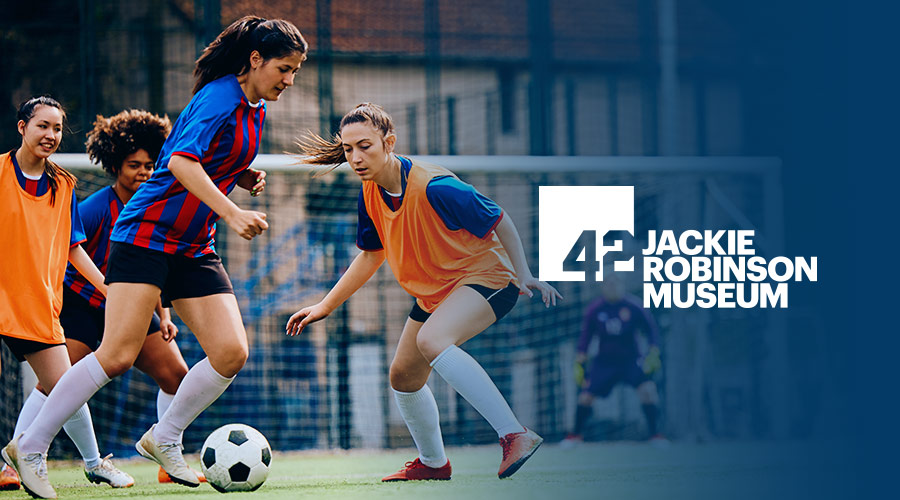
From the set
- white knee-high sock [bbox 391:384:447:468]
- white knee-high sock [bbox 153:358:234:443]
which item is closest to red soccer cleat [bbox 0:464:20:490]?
white knee-high sock [bbox 153:358:234:443]

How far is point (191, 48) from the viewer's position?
10.4 metres

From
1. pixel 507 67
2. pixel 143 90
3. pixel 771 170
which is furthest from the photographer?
pixel 507 67

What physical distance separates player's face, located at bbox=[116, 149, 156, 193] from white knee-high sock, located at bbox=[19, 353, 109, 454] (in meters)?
1.11

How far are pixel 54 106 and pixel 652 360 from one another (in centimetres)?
550

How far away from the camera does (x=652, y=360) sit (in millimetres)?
8414

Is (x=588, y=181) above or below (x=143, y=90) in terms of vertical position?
below

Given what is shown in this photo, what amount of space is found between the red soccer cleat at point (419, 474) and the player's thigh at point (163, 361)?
106 cm

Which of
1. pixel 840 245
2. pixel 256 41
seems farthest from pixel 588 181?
pixel 256 41

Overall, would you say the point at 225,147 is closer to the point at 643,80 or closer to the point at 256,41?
the point at 256,41

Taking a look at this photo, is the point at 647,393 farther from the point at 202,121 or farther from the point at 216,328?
the point at 202,121

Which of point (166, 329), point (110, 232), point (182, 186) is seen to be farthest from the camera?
point (110, 232)

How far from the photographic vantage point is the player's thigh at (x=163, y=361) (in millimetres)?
4570

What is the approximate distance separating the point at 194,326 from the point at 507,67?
10.6 meters

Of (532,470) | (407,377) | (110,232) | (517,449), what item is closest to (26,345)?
(110,232)
